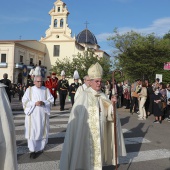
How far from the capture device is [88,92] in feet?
17.5

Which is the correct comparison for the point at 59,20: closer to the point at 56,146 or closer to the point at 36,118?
the point at 56,146

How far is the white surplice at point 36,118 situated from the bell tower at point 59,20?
55.8 metres

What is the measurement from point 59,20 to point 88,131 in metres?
59.3

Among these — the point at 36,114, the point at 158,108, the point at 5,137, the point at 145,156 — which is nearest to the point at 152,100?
the point at 158,108

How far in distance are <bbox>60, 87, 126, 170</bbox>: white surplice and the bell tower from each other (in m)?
57.5

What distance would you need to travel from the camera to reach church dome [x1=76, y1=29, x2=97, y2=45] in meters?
81.9

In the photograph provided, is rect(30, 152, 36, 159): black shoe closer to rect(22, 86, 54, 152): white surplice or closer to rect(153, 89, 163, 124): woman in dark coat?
rect(22, 86, 54, 152): white surplice

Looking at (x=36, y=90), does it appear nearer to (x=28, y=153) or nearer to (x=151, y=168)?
(x=28, y=153)

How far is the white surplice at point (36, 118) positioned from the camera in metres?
6.52

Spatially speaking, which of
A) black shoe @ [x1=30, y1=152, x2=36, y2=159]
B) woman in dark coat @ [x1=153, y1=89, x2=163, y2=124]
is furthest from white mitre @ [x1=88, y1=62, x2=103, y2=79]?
woman in dark coat @ [x1=153, y1=89, x2=163, y2=124]

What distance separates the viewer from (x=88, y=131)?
5156mm

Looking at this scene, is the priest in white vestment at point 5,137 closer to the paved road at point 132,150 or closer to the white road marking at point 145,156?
the paved road at point 132,150

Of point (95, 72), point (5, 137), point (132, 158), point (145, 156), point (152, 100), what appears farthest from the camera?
point (152, 100)

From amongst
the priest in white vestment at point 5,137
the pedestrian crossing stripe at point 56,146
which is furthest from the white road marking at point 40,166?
the priest in white vestment at point 5,137
